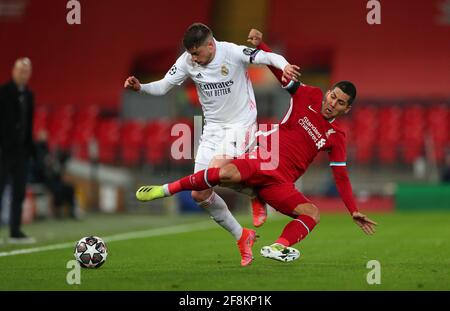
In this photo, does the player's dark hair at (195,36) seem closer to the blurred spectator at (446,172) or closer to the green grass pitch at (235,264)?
the green grass pitch at (235,264)

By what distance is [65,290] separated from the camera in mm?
7641

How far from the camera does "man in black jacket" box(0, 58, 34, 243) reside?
1393cm

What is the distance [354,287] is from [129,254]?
4.18 metres

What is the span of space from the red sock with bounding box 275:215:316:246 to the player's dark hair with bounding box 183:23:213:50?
6.41 feet

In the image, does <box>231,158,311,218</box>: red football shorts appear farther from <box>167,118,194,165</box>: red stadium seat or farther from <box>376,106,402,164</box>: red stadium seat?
<box>376,106,402,164</box>: red stadium seat

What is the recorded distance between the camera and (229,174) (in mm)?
9102

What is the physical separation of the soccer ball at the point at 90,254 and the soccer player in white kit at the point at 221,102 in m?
1.08

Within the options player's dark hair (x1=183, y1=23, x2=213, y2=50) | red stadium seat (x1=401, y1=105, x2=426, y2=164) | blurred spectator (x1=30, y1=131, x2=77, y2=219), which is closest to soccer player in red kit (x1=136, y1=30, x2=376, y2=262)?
player's dark hair (x1=183, y1=23, x2=213, y2=50)

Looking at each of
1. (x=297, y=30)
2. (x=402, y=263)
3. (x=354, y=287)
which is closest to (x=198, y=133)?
(x=402, y=263)

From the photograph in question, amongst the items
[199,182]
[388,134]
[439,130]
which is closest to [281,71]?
[199,182]

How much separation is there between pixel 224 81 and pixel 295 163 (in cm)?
109

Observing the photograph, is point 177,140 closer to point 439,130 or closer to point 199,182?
point 439,130

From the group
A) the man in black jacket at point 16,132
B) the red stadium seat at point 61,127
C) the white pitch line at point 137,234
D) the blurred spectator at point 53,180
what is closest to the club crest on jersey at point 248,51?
the white pitch line at point 137,234
